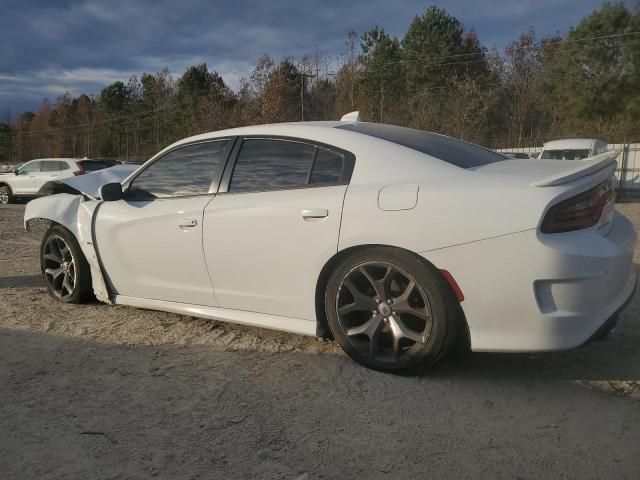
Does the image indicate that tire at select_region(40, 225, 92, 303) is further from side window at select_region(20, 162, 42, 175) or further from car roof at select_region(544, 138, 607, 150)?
car roof at select_region(544, 138, 607, 150)

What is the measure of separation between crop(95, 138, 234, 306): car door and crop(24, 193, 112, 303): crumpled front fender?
0.32 ft

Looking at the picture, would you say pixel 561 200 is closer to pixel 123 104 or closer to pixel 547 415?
pixel 547 415

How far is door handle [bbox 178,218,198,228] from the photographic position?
140 inches

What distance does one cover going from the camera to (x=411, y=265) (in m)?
2.85

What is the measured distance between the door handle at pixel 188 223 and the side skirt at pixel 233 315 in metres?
0.57

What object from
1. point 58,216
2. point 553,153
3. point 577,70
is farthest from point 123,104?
point 58,216

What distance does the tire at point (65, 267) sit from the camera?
14.3 feet

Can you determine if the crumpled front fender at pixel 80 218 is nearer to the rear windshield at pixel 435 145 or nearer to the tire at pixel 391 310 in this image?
the tire at pixel 391 310

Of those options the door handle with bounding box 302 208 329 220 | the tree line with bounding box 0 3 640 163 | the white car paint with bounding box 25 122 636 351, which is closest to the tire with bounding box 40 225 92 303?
the white car paint with bounding box 25 122 636 351

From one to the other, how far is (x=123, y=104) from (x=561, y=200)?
74698 millimetres

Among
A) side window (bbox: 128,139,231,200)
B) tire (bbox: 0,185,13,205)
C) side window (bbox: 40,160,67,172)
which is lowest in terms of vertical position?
tire (bbox: 0,185,13,205)

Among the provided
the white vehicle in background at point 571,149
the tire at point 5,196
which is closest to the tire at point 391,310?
the white vehicle in background at point 571,149

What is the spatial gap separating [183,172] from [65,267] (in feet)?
4.94

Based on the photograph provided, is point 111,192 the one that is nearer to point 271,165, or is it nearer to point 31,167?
point 271,165
